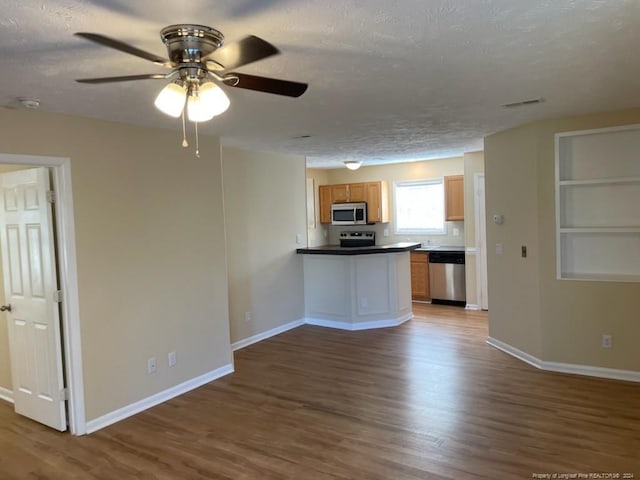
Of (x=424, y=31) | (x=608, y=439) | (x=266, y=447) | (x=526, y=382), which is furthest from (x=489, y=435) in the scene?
(x=424, y=31)

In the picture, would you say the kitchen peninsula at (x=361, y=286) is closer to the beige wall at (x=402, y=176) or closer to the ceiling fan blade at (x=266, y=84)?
the beige wall at (x=402, y=176)

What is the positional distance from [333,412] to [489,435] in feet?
3.79

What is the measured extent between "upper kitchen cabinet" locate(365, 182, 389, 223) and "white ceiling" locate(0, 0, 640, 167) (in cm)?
405

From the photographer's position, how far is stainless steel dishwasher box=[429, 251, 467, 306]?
6.99 m

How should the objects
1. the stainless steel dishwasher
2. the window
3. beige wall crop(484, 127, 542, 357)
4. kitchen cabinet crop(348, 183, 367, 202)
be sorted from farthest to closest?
kitchen cabinet crop(348, 183, 367, 202)
the window
the stainless steel dishwasher
beige wall crop(484, 127, 542, 357)

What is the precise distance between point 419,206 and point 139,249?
542 cm

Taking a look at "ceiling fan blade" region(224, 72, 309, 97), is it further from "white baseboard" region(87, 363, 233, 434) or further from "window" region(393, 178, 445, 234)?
"window" region(393, 178, 445, 234)

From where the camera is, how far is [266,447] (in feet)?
9.89

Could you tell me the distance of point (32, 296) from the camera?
11.3ft

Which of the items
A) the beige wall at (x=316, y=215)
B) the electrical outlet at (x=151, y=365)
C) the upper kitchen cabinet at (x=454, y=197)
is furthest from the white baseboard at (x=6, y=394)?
the upper kitchen cabinet at (x=454, y=197)

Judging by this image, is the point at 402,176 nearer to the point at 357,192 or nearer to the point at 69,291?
the point at 357,192

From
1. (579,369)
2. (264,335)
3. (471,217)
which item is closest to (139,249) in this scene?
(264,335)

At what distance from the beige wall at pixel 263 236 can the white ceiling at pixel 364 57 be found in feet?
5.17

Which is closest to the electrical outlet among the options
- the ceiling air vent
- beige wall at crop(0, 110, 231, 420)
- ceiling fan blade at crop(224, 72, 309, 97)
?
beige wall at crop(0, 110, 231, 420)
